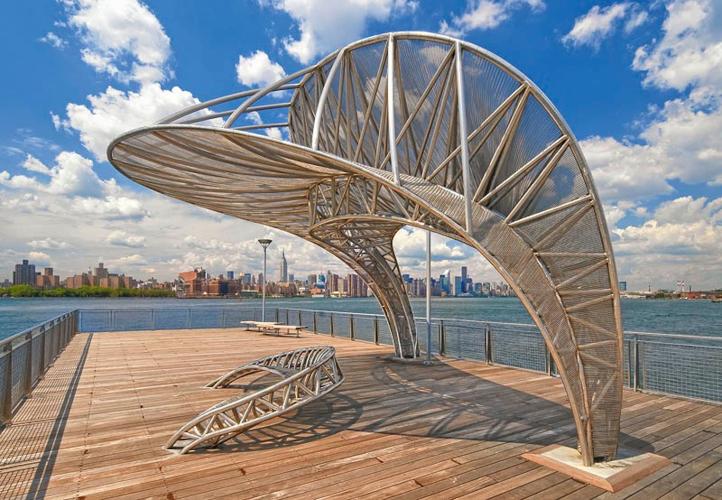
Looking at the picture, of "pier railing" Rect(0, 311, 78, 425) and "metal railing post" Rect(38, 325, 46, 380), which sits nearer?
"pier railing" Rect(0, 311, 78, 425)

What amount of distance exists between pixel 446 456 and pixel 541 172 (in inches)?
163

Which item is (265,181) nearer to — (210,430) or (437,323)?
(210,430)

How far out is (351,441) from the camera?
6.65 meters

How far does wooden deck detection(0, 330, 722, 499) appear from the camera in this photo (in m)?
5.18

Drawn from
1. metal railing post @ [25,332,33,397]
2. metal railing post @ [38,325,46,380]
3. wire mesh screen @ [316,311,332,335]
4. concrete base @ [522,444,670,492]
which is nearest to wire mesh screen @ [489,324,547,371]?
concrete base @ [522,444,670,492]

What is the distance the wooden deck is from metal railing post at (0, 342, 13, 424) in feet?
0.68

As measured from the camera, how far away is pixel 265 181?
10023 millimetres

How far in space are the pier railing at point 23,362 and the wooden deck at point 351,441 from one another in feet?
0.98

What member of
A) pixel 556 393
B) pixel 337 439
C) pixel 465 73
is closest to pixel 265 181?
pixel 465 73

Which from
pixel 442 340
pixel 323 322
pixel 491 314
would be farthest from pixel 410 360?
pixel 491 314

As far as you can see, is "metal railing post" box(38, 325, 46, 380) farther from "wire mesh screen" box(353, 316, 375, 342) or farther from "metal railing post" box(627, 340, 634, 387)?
"metal railing post" box(627, 340, 634, 387)

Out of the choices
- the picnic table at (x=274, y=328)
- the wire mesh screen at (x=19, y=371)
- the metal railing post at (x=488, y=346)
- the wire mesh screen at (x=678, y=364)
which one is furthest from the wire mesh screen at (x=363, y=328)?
the wire mesh screen at (x=19, y=371)

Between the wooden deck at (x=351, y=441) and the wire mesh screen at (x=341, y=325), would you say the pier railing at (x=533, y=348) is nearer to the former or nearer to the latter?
the wire mesh screen at (x=341, y=325)

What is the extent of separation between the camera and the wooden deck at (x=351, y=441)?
5180 mm
